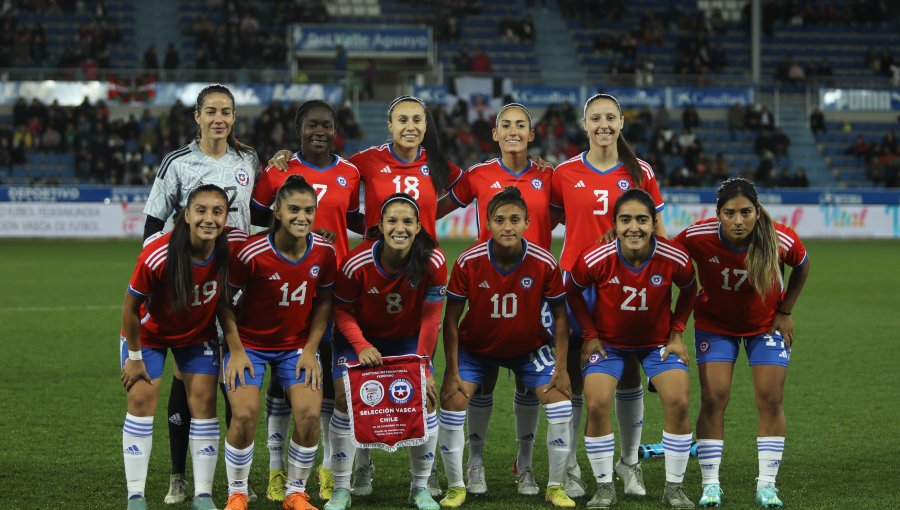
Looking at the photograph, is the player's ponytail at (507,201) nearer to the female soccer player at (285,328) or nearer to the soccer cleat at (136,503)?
the female soccer player at (285,328)

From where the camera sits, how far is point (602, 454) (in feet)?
19.0

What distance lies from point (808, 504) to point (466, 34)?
3048 centimetres

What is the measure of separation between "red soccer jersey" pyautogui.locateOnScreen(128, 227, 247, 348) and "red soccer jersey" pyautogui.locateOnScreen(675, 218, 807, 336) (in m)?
2.60

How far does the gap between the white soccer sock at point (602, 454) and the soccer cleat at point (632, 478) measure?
0.90 ft

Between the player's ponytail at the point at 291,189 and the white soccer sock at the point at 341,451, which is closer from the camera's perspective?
the player's ponytail at the point at 291,189

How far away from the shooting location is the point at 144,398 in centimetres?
548

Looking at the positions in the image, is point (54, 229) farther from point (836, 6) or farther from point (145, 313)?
point (836, 6)

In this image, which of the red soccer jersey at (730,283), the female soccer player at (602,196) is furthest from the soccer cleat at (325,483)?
the red soccer jersey at (730,283)

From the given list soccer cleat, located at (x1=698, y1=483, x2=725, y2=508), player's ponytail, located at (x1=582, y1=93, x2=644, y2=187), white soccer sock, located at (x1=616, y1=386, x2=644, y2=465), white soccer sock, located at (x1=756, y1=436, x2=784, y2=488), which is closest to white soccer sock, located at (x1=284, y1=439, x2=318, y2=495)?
white soccer sock, located at (x1=616, y1=386, x2=644, y2=465)

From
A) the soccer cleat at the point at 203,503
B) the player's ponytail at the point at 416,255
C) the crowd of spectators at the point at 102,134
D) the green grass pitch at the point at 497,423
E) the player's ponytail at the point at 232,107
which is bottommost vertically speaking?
the green grass pitch at the point at 497,423

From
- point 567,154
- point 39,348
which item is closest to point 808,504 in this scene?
point 39,348

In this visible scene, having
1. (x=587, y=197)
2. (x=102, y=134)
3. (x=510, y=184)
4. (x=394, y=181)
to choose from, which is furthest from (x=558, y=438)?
(x=102, y=134)

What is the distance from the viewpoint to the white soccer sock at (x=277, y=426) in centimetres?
611

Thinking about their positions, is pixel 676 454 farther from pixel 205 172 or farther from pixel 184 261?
pixel 205 172
